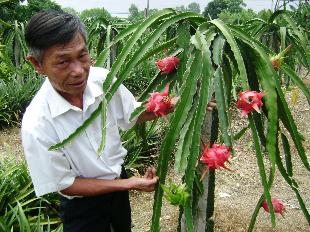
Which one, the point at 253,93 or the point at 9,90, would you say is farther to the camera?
the point at 9,90

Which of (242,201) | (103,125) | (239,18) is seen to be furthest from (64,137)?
(239,18)

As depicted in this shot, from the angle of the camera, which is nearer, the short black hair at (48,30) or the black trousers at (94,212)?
the short black hair at (48,30)

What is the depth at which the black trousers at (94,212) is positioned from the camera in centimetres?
143

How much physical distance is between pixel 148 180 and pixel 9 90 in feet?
12.6

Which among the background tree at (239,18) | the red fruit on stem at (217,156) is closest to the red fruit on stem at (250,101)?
the red fruit on stem at (217,156)

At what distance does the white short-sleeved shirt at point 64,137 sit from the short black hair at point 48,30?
18cm

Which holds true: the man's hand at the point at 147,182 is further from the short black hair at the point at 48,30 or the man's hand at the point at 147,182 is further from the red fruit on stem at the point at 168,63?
the short black hair at the point at 48,30

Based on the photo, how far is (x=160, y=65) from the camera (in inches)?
47.0

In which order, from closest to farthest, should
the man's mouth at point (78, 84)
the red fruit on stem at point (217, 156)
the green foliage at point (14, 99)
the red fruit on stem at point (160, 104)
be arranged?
the red fruit on stem at point (217, 156) → the red fruit on stem at point (160, 104) → the man's mouth at point (78, 84) → the green foliage at point (14, 99)

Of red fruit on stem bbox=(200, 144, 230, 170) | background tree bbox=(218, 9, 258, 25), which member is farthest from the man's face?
background tree bbox=(218, 9, 258, 25)

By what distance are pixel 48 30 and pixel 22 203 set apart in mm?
1447

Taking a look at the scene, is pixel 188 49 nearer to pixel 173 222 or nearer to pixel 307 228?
pixel 173 222

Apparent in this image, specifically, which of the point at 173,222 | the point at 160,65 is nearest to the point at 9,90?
the point at 173,222

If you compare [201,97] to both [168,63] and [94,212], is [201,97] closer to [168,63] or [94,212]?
[168,63]
